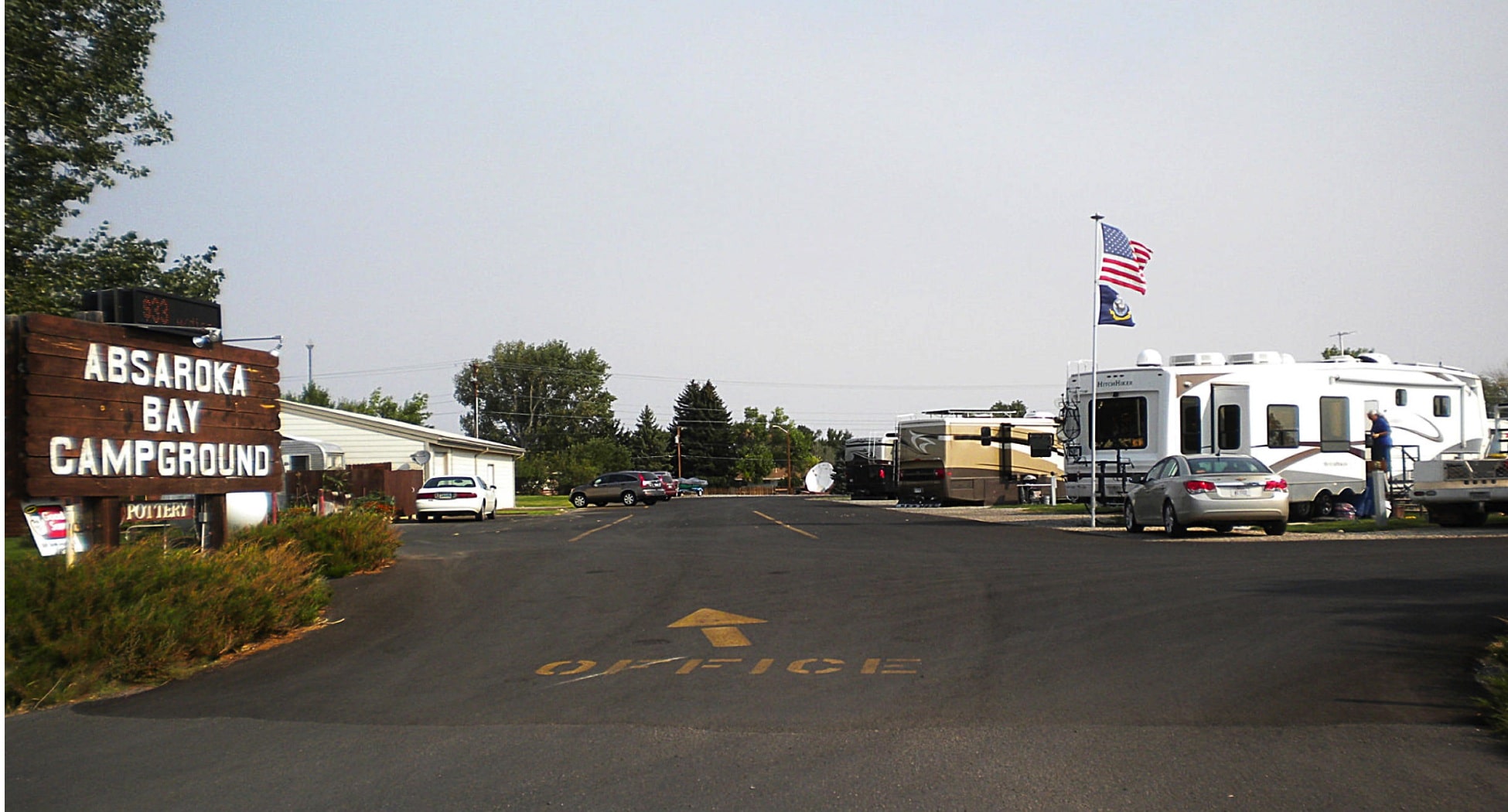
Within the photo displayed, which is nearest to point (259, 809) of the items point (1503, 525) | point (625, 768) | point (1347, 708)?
point (625, 768)

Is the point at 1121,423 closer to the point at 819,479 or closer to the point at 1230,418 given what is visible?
the point at 1230,418

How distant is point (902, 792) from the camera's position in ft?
19.0

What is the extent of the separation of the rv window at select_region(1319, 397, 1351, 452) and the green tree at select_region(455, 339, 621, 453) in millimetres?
96171

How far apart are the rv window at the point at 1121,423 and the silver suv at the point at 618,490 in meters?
33.5

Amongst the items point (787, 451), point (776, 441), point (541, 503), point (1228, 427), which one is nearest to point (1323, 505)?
point (1228, 427)

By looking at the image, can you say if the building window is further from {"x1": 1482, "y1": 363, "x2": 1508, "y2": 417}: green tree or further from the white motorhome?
{"x1": 1482, "y1": 363, "x2": 1508, "y2": 417}: green tree

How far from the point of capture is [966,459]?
4253cm

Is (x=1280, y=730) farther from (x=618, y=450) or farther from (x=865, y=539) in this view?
(x=618, y=450)

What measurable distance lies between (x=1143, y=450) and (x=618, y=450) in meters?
84.9

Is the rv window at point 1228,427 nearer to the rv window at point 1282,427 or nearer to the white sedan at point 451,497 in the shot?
the rv window at point 1282,427

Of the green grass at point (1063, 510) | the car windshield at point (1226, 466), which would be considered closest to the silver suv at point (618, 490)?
the green grass at point (1063, 510)

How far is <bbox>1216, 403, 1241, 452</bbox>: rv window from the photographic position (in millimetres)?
24859

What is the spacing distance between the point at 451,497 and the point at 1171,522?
2203 cm

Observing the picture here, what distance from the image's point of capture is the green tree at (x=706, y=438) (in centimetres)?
11781
